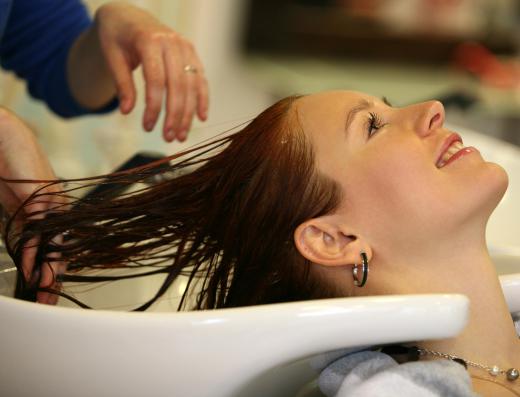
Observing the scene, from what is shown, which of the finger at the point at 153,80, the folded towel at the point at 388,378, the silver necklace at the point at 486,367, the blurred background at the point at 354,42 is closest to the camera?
the folded towel at the point at 388,378

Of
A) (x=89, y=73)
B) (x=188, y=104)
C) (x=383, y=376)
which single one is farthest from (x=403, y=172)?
(x=89, y=73)

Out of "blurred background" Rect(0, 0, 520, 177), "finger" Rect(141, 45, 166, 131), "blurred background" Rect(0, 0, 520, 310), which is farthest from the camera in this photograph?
"blurred background" Rect(0, 0, 520, 177)

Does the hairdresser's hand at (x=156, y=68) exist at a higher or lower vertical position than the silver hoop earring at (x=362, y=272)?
higher

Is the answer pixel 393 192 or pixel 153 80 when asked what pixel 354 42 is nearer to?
pixel 153 80

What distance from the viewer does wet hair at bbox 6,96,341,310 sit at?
879mm

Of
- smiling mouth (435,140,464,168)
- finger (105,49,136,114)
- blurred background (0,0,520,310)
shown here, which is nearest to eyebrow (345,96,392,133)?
smiling mouth (435,140,464,168)

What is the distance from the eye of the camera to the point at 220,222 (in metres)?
0.90

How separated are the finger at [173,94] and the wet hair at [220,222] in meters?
0.18

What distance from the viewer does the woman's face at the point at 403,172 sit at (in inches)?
33.2

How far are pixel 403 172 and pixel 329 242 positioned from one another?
4.1 inches

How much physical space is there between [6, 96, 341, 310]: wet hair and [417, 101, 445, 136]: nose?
0.39 ft

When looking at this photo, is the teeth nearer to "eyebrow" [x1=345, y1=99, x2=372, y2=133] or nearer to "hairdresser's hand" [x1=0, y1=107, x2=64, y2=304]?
"eyebrow" [x1=345, y1=99, x2=372, y2=133]

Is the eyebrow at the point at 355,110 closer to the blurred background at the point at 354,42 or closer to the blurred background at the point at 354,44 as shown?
the blurred background at the point at 354,44

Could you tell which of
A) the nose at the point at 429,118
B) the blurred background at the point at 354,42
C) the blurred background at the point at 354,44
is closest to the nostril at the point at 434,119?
the nose at the point at 429,118
